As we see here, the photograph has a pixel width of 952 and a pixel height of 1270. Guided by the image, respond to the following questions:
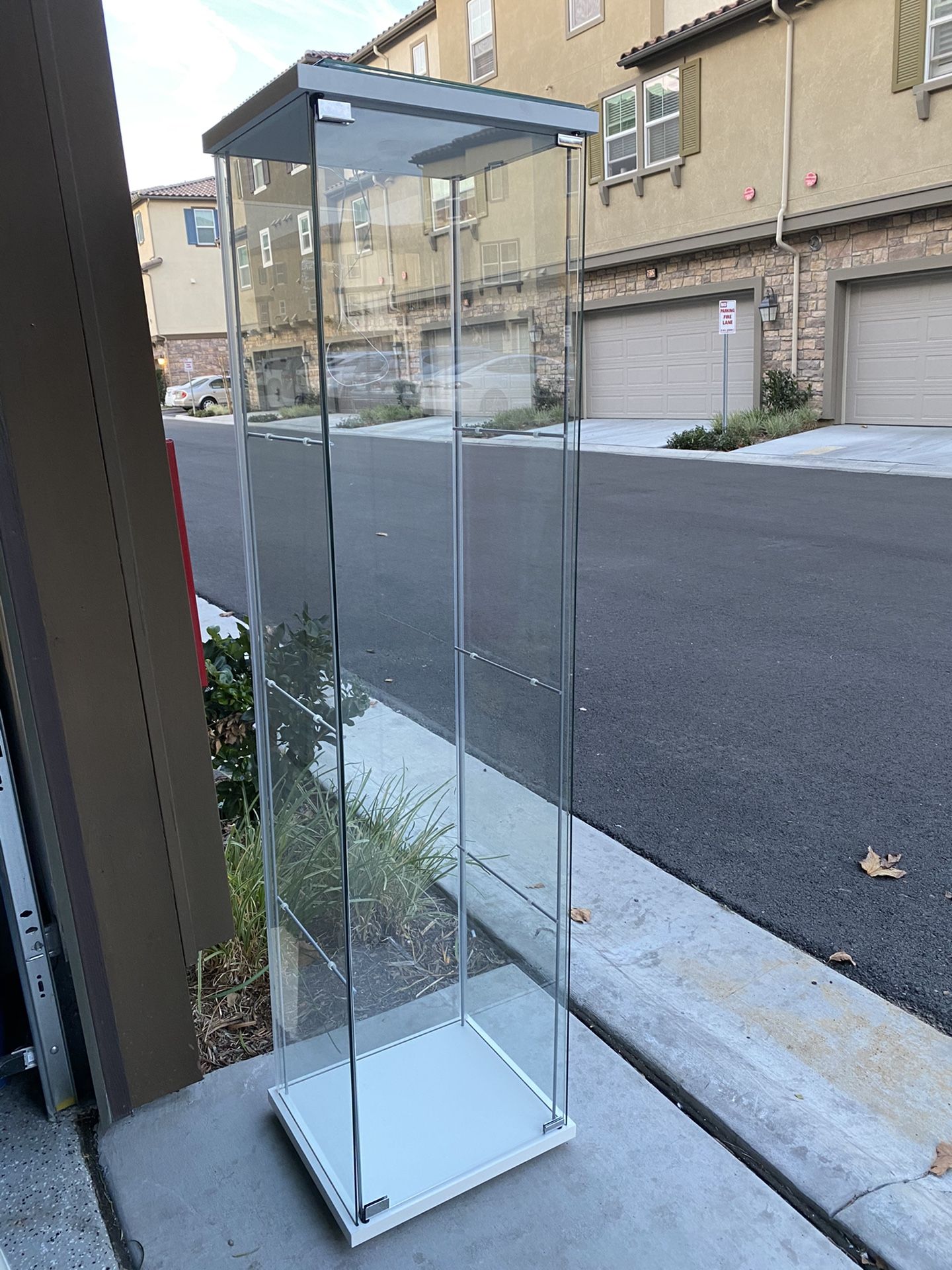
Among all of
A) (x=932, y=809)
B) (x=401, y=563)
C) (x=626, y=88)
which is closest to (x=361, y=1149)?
(x=401, y=563)

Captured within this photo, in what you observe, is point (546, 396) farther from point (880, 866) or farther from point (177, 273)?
point (177, 273)

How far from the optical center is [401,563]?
240 centimetres

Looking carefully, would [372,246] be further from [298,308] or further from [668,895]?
[668,895]

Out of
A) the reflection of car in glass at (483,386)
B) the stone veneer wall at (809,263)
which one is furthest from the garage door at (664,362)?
the reflection of car in glass at (483,386)

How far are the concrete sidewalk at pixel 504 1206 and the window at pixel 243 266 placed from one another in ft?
6.01

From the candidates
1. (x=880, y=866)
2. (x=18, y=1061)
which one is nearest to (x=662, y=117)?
(x=880, y=866)

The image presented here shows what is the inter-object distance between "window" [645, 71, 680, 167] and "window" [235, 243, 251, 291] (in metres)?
18.3

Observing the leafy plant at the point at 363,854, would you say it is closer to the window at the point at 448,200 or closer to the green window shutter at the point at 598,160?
the window at the point at 448,200

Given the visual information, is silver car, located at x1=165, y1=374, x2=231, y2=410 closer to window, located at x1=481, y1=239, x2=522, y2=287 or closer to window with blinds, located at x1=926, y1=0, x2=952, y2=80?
window with blinds, located at x1=926, y1=0, x2=952, y2=80

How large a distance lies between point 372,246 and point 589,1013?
1.98 metres

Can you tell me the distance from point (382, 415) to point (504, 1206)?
1.69m

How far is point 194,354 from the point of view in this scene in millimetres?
37844

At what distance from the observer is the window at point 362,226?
1811 millimetres

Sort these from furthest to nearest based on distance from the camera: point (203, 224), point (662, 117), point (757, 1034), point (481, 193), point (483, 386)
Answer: point (203, 224)
point (662, 117)
point (757, 1034)
point (483, 386)
point (481, 193)
